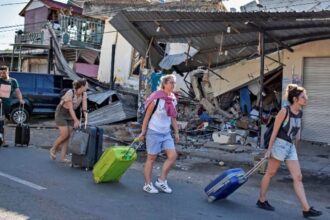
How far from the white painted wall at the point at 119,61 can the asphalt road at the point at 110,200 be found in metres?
13.9

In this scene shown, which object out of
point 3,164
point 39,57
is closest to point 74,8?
point 39,57

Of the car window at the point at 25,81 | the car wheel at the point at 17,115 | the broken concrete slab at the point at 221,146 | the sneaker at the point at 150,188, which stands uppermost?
the car window at the point at 25,81

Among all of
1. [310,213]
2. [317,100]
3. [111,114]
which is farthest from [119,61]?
[310,213]

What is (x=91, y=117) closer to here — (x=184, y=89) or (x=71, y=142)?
(x=184, y=89)

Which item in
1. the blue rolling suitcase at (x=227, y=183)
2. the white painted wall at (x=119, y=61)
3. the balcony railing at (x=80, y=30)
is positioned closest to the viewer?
the blue rolling suitcase at (x=227, y=183)

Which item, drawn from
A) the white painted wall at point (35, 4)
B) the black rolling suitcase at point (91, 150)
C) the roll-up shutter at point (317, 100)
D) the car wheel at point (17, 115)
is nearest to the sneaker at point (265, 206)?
the black rolling suitcase at point (91, 150)

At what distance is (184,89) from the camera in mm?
18984

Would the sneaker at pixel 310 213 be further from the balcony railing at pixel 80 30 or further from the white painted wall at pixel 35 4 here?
the white painted wall at pixel 35 4

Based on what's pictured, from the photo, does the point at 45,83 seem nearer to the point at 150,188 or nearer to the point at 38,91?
the point at 38,91

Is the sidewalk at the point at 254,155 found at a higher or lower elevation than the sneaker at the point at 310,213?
higher

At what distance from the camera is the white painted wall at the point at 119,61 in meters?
22.5

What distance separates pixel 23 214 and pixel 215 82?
478 inches

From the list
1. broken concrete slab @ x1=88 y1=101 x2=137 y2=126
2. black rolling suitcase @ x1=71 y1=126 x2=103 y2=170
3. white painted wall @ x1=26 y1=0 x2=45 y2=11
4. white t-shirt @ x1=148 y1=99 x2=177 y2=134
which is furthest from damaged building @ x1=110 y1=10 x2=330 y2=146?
white painted wall @ x1=26 y1=0 x2=45 y2=11

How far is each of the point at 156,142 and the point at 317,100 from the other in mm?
8854
